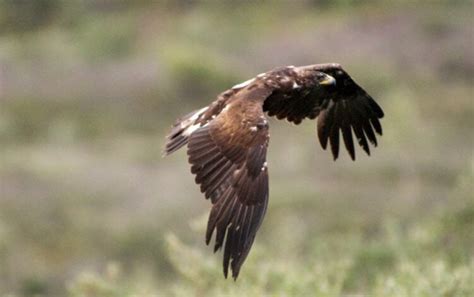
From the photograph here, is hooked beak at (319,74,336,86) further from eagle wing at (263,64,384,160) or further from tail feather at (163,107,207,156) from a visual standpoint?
tail feather at (163,107,207,156)

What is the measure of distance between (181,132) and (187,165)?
17.8 meters

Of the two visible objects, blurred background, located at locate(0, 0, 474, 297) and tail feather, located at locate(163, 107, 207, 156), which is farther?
blurred background, located at locate(0, 0, 474, 297)

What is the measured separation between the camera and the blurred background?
16.0 m

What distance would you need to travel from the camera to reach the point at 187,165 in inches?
1129

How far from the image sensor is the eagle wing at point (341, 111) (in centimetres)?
1177

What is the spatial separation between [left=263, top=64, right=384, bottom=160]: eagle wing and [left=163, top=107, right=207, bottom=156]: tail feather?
1015 mm

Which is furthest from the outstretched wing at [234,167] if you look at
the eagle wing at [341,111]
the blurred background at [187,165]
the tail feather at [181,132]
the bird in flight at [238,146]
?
the blurred background at [187,165]

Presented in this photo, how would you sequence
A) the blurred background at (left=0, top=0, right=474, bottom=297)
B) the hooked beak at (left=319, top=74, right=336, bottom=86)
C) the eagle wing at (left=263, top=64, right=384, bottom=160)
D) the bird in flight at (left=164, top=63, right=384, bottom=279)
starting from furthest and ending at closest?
the blurred background at (left=0, top=0, right=474, bottom=297), the eagle wing at (left=263, top=64, right=384, bottom=160), the hooked beak at (left=319, top=74, right=336, bottom=86), the bird in flight at (left=164, top=63, right=384, bottom=279)

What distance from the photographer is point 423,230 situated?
1772 centimetres

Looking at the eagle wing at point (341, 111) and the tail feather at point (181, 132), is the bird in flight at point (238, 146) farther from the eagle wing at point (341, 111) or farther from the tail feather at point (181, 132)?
the eagle wing at point (341, 111)

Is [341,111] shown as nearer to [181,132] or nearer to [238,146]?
[181,132]

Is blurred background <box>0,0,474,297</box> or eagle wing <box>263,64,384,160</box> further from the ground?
blurred background <box>0,0,474,297</box>

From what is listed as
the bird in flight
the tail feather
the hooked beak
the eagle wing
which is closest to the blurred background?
the eagle wing

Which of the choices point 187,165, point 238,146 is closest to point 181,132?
point 238,146
